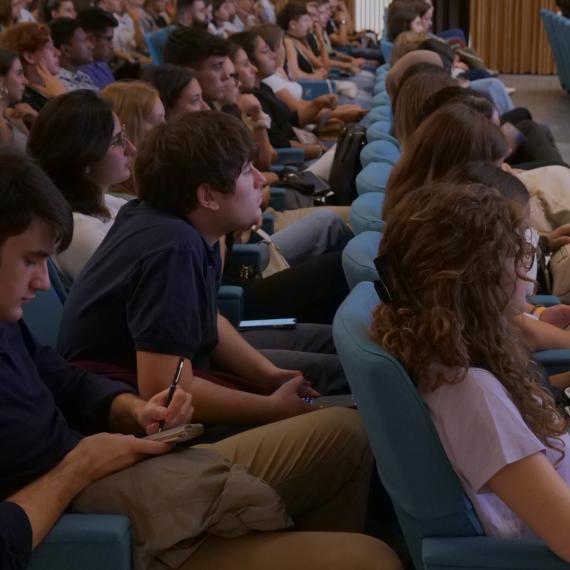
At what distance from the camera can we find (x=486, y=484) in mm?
1560

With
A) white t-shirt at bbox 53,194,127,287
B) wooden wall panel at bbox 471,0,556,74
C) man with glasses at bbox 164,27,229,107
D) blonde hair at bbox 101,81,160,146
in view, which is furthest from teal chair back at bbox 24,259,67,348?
wooden wall panel at bbox 471,0,556,74

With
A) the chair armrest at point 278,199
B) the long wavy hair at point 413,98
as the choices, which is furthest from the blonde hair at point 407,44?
the long wavy hair at point 413,98

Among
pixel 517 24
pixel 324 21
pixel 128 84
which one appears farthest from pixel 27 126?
pixel 517 24

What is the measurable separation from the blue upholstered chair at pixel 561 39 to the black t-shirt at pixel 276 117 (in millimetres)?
5198

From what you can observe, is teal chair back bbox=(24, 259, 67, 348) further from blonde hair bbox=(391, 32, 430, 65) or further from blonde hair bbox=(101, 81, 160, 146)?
blonde hair bbox=(391, 32, 430, 65)

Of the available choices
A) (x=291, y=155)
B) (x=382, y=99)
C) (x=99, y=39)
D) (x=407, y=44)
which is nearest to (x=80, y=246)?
(x=291, y=155)

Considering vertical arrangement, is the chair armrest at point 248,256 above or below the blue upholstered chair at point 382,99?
above

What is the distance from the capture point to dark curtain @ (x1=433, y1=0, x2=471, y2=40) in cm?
1529

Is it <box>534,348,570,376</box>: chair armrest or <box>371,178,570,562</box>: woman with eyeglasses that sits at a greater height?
<box>371,178,570,562</box>: woman with eyeglasses

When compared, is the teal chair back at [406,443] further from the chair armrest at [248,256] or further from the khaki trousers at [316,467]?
the chair armrest at [248,256]

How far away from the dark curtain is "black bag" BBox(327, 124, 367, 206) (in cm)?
1111

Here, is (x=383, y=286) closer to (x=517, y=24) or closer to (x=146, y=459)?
(x=146, y=459)

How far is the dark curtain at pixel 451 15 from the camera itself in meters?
15.3

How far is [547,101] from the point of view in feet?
36.0
